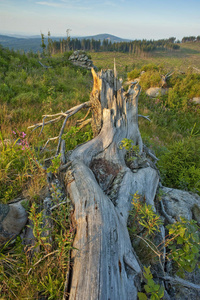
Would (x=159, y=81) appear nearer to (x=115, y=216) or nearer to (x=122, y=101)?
(x=122, y=101)

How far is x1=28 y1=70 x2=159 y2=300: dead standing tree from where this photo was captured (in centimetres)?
169

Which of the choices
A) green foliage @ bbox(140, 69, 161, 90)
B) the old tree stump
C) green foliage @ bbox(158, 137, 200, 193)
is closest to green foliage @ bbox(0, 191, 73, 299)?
the old tree stump

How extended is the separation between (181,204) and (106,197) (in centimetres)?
176

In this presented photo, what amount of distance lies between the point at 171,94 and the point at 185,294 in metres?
11.8

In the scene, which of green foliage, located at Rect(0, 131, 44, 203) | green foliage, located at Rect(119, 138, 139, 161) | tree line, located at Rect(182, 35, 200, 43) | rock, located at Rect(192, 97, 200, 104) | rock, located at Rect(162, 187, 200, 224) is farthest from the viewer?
tree line, located at Rect(182, 35, 200, 43)

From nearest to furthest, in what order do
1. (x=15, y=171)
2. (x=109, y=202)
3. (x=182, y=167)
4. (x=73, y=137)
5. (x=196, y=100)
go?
(x=109, y=202), (x=15, y=171), (x=73, y=137), (x=182, y=167), (x=196, y=100)

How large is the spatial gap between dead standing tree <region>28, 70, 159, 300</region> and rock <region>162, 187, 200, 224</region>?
0.42 m

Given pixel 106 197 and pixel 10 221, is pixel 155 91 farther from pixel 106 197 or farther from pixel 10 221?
pixel 10 221

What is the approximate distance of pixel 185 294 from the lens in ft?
6.90

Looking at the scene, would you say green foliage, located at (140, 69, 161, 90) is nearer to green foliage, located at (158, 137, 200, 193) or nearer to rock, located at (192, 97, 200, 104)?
rock, located at (192, 97, 200, 104)

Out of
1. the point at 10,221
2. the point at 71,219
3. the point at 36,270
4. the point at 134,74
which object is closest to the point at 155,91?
the point at 134,74

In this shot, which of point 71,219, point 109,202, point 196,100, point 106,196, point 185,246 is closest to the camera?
point 185,246

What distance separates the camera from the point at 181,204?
331 cm

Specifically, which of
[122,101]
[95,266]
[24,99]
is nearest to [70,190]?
[95,266]
